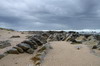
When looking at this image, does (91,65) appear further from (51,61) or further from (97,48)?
(97,48)

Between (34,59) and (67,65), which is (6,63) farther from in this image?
(67,65)

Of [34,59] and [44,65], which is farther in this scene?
[34,59]

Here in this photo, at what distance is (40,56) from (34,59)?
1.39 feet

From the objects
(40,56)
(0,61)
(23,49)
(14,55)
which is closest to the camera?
(0,61)

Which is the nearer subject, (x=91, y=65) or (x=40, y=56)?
(x=91, y=65)

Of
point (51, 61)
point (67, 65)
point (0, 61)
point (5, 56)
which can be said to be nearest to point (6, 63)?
point (0, 61)

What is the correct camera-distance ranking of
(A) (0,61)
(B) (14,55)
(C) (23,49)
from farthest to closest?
(C) (23,49) → (B) (14,55) → (A) (0,61)

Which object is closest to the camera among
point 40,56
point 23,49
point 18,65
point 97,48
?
point 18,65

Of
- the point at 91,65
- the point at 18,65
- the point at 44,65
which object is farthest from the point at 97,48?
the point at 18,65

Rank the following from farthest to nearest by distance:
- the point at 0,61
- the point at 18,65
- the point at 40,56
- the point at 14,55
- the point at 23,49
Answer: the point at 23,49
the point at 14,55
the point at 40,56
the point at 0,61
the point at 18,65

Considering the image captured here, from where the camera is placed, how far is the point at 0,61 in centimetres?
752

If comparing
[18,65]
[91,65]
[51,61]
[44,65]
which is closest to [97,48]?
[91,65]

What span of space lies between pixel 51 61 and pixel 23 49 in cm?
298

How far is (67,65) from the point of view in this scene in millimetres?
7098
